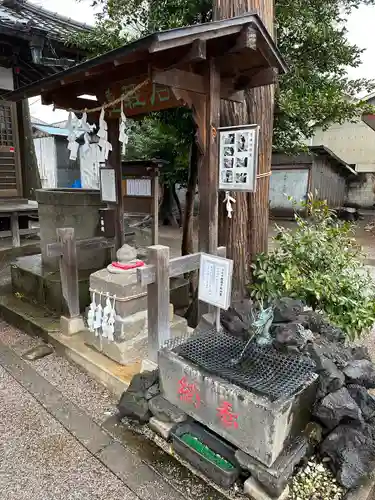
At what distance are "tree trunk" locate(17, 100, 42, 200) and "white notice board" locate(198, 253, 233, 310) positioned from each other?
312 inches

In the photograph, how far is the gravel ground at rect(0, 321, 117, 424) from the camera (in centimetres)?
327

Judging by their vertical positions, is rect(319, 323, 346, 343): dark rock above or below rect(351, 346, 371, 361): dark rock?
above

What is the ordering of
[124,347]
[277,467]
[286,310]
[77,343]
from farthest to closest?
1. [77,343]
2. [124,347]
3. [286,310]
4. [277,467]

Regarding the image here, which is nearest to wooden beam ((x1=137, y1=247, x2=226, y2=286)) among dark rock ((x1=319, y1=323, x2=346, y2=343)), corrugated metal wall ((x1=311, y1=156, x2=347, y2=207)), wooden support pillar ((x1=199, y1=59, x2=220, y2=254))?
wooden support pillar ((x1=199, y1=59, x2=220, y2=254))

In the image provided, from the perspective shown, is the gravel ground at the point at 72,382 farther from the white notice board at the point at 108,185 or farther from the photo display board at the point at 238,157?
the photo display board at the point at 238,157

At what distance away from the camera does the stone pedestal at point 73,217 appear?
17.2 ft

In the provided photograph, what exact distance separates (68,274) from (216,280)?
1.90 m

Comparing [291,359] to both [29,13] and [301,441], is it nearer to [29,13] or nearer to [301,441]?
[301,441]

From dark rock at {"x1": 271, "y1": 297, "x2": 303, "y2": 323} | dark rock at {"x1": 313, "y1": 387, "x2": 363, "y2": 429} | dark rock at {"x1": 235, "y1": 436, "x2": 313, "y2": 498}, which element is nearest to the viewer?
dark rock at {"x1": 235, "y1": 436, "x2": 313, "y2": 498}

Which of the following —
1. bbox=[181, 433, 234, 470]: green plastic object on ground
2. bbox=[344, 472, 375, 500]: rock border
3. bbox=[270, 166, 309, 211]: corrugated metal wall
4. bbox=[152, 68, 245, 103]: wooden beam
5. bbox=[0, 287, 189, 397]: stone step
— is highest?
bbox=[152, 68, 245, 103]: wooden beam

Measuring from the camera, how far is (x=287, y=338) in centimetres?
292

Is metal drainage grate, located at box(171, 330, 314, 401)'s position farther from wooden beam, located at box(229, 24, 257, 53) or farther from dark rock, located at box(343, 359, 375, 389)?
wooden beam, located at box(229, 24, 257, 53)

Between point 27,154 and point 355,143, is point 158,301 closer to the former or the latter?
point 27,154

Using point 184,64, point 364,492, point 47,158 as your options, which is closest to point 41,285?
point 184,64
